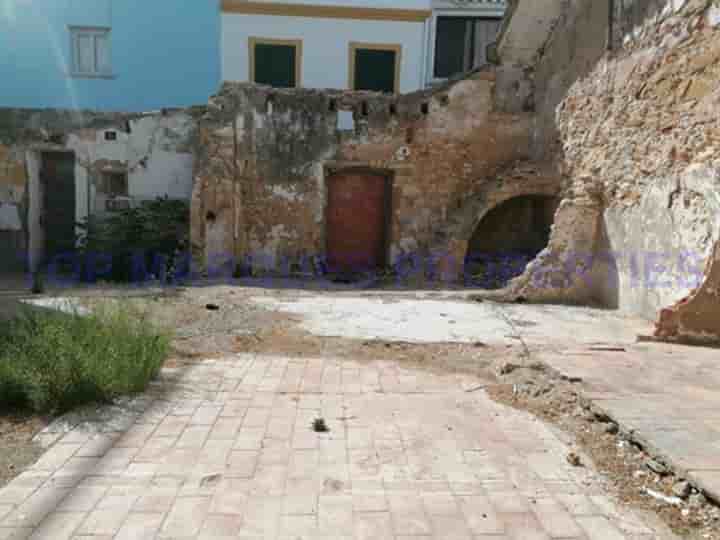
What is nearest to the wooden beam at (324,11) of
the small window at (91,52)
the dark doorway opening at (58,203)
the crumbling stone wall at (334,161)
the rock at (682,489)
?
the small window at (91,52)

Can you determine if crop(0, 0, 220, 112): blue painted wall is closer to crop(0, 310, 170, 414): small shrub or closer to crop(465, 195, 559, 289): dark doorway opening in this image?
crop(465, 195, 559, 289): dark doorway opening

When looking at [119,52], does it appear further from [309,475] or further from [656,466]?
[656,466]

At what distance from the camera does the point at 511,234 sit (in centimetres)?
1102

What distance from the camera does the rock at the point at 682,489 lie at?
243cm

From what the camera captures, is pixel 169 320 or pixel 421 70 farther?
pixel 421 70

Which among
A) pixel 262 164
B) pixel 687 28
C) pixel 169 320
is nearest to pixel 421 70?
pixel 262 164

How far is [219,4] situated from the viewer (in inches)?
611

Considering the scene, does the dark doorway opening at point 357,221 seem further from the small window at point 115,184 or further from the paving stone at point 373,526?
the paving stone at point 373,526

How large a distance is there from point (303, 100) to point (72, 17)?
35.4 feet

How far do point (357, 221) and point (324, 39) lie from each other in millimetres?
7806

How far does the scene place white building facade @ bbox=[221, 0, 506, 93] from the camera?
15383mm

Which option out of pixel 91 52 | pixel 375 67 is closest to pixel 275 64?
pixel 375 67

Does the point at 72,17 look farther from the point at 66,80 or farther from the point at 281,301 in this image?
the point at 281,301

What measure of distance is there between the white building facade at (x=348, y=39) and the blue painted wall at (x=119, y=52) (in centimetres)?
123
